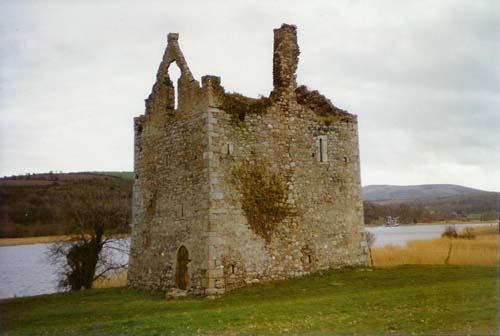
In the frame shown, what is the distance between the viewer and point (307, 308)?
14055mm

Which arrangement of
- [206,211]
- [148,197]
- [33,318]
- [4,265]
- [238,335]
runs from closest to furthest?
[238,335] < [33,318] < [206,211] < [148,197] < [4,265]

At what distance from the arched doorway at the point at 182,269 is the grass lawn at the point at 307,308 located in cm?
108

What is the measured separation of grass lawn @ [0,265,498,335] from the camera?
459 inches

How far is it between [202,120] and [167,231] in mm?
4325

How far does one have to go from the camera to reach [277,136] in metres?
20.8

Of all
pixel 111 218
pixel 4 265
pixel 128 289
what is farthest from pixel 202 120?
pixel 4 265

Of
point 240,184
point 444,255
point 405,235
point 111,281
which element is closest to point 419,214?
point 405,235

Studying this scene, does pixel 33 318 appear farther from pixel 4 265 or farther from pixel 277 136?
pixel 4 265

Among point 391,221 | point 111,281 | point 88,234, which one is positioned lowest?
point 111,281

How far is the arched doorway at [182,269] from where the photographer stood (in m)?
19.5

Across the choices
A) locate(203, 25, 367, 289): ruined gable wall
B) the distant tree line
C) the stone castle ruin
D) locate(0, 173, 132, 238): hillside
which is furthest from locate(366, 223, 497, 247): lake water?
the stone castle ruin

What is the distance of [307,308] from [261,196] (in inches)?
258

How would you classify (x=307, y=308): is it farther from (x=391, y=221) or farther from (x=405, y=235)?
(x=391, y=221)

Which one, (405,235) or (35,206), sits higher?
(35,206)
